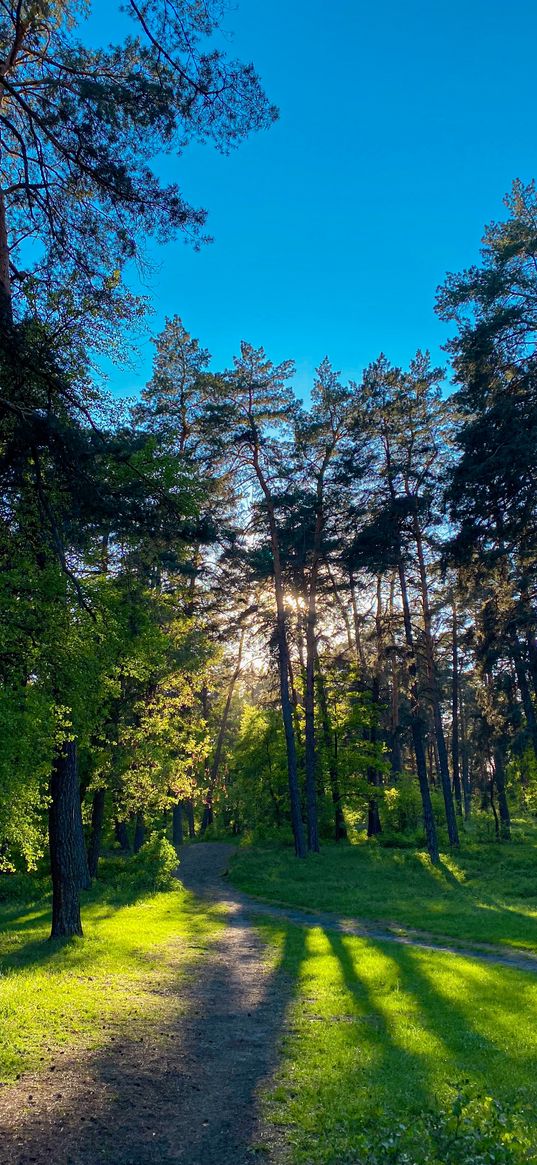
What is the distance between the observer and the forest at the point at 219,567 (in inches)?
323

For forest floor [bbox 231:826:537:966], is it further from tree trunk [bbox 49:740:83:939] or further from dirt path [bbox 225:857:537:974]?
tree trunk [bbox 49:740:83:939]

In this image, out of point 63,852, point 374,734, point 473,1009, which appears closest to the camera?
point 473,1009

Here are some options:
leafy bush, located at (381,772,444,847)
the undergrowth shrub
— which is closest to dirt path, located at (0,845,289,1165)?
the undergrowth shrub

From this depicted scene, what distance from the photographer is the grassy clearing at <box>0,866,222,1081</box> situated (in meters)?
7.79

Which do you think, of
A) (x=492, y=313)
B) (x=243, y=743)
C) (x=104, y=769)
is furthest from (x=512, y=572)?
(x=243, y=743)

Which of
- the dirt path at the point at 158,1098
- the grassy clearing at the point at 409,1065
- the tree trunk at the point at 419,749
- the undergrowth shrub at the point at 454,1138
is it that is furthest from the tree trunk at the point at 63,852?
the tree trunk at the point at 419,749

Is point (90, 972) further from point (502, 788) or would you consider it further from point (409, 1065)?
point (502, 788)

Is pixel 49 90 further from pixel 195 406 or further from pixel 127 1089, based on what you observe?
pixel 195 406

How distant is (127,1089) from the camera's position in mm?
6477

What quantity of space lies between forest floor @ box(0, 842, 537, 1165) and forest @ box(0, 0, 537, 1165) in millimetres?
126

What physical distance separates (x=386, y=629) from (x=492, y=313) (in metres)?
14.3

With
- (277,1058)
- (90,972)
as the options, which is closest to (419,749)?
(90,972)

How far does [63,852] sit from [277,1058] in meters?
7.05

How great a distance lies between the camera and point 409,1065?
6930mm
